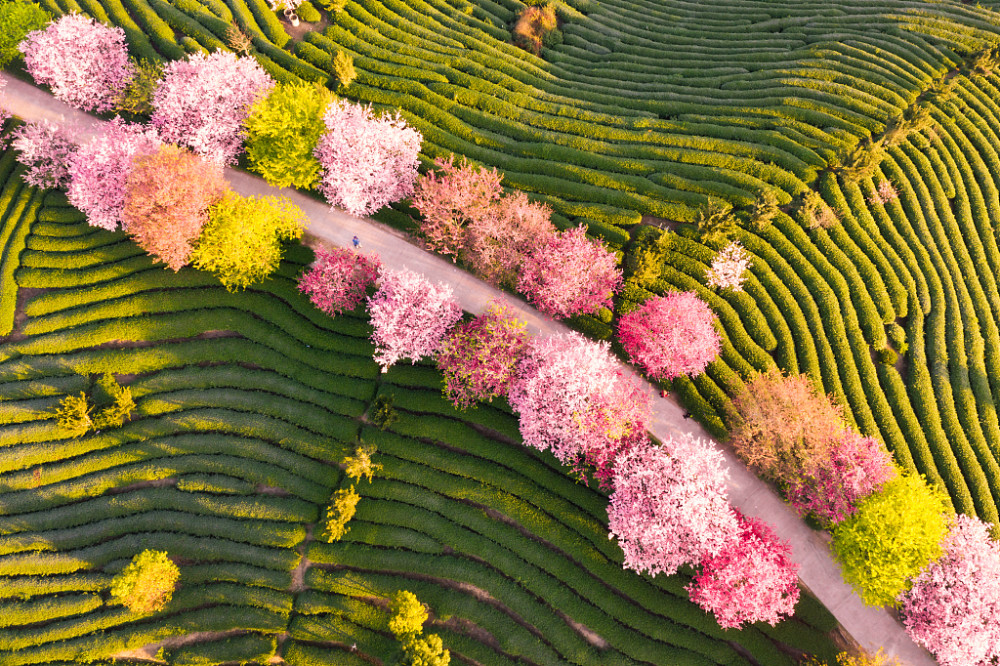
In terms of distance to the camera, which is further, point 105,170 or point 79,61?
point 79,61

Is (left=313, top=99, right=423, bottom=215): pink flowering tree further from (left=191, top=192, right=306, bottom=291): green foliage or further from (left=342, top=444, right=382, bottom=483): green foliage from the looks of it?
(left=342, top=444, right=382, bottom=483): green foliage

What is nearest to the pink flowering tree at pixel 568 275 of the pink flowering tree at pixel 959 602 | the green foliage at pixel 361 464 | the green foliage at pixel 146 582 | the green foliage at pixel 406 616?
the green foliage at pixel 361 464

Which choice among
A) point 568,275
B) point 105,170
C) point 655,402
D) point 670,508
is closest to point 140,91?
point 105,170

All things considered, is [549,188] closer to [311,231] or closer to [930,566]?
[311,231]

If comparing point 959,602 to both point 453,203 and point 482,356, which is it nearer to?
point 482,356

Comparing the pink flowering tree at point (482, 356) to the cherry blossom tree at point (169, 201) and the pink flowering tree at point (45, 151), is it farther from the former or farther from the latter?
the pink flowering tree at point (45, 151)
